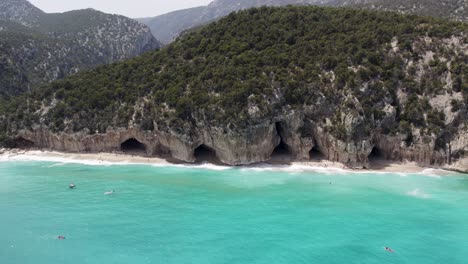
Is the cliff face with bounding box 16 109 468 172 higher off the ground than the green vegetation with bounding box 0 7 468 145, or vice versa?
the green vegetation with bounding box 0 7 468 145

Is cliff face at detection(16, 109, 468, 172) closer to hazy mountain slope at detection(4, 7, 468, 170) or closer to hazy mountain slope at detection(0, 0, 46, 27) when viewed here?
hazy mountain slope at detection(4, 7, 468, 170)

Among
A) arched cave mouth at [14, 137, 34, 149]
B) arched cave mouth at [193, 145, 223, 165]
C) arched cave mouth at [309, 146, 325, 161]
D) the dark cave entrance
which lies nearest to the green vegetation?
arched cave mouth at [14, 137, 34, 149]

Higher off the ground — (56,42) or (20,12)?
(20,12)

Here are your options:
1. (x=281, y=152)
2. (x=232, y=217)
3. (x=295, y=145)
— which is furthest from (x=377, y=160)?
(x=232, y=217)

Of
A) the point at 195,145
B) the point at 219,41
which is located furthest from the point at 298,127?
the point at 219,41

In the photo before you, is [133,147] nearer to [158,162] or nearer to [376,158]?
[158,162]

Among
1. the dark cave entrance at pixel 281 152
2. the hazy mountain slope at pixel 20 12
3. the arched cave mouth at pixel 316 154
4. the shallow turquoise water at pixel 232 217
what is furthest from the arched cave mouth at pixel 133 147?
the hazy mountain slope at pixel 20 12

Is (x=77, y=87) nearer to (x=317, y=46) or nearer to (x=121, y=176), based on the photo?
(x=121, y=176)
